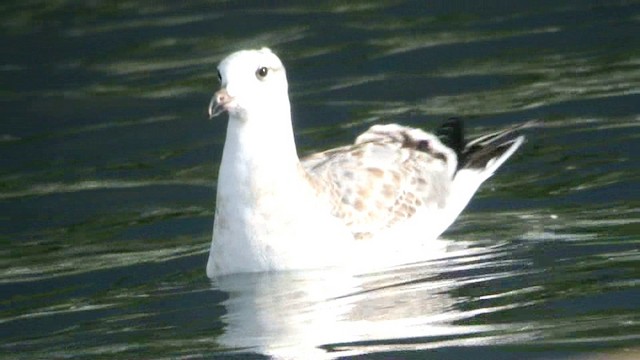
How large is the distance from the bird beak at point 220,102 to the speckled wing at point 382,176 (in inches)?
38.8

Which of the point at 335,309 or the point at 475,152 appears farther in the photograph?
the point at 475,152

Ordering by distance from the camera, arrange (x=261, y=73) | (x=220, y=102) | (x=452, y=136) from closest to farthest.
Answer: (x=220, y=102)
(x=261, y=73)
(x=452, y=136)

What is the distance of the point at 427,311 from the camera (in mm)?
11078

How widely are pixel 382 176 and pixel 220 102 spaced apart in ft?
6.18

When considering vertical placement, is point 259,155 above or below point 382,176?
above

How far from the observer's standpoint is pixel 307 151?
16406 millimetres

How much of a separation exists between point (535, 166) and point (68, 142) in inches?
162

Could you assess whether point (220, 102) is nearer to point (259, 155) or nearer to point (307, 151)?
point (259, 155)

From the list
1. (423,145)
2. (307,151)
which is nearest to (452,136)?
(423,145)

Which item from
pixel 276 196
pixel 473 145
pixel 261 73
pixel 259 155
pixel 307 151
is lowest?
pixel 276 196

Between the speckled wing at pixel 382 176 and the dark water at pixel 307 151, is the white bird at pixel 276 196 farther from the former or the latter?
the dark water at pixel 307 151

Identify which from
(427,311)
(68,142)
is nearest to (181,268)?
(427,311)

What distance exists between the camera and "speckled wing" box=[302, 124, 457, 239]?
12883mm

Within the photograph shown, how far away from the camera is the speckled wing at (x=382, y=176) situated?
12.9 metres
